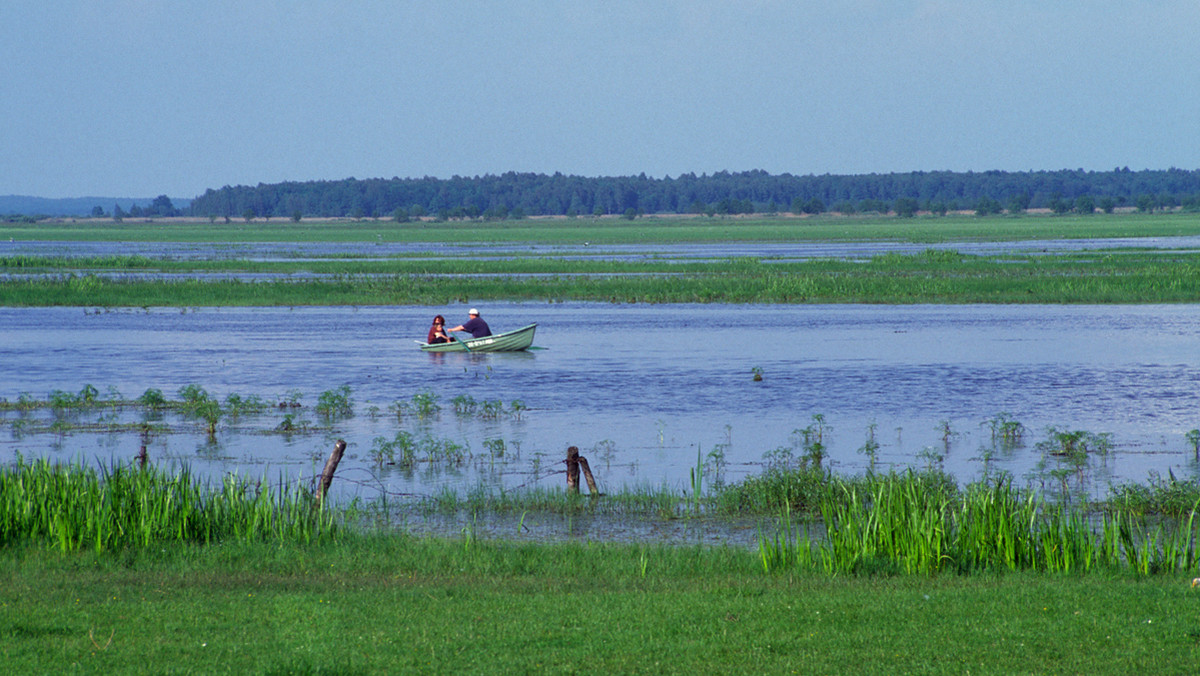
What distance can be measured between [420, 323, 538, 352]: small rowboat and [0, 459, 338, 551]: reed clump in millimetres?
20680

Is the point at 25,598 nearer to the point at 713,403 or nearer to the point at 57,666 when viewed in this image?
the point at 57,666

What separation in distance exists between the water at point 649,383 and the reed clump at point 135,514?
3729 mm

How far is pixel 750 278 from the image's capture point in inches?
2318

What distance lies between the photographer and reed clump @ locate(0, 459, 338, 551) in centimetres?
1228

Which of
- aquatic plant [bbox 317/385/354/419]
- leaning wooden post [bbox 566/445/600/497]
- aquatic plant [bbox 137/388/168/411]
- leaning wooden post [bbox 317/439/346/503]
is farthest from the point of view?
aquatic plant [bbox 137/388/168/411]

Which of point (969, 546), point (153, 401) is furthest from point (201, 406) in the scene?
point (969, 546)

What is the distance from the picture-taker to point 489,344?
34.3m

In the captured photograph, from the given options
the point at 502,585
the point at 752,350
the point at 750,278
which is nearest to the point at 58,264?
the point at 750,278

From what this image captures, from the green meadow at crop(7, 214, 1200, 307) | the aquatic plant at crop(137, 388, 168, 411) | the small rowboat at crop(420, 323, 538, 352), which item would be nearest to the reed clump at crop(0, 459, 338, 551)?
the aquatic plant at crop(137, 388, 168, 411)

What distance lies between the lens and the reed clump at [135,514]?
12.3m

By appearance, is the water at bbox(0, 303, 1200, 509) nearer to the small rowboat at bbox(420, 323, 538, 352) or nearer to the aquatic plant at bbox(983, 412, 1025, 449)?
the aquatic plant at bbox(983, 412, 1025, 449)

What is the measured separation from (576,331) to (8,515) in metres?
28.1

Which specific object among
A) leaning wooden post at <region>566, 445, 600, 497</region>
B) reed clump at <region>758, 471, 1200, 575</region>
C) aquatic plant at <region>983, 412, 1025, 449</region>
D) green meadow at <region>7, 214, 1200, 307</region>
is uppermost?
reed clump at <region>758, 471, 1200, 575</region>

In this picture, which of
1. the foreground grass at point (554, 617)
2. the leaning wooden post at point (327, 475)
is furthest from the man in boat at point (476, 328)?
the foreground grass at point (554, 617)
